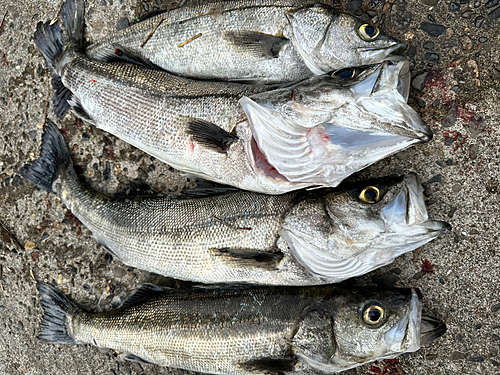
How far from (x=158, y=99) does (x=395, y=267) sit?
2316 mm

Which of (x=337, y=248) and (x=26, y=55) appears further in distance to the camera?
(x=26, y=55)

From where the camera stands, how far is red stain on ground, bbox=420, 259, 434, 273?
10.1 feet

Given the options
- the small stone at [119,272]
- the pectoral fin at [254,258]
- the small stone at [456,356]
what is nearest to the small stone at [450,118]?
the pectoral fin at [254,258]

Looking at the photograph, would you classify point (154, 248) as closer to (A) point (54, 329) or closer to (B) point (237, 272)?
(B) point (237, 272)

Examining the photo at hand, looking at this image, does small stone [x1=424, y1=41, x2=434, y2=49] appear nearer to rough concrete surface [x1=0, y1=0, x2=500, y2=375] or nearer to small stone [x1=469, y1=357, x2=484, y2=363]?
rough concrete surface [x1=0, y1=0, x2=500, y2=375]

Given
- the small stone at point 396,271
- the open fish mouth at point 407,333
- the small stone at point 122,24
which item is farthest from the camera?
the small stone at point 122,24

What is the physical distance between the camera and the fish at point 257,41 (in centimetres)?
267

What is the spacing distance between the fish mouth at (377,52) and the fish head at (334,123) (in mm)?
187

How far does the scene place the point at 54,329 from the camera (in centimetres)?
356

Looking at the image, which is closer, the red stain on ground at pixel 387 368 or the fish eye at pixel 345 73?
the fish eye at pixel 345 73

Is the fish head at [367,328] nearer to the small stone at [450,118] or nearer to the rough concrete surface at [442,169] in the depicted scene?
the rough concrete surface at [442,169]

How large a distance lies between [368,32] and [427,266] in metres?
1.86

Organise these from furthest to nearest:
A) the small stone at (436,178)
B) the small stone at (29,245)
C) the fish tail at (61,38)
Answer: the small stone at (29,245) → the fish tail at (61,38) → the small stone at (436,178)

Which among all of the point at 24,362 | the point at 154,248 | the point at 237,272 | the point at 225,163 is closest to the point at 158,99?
the point at 225,163
